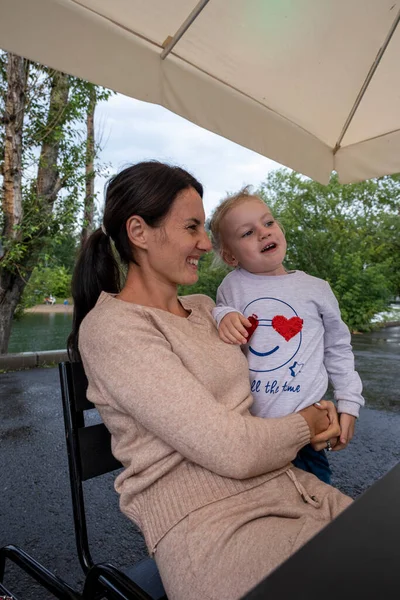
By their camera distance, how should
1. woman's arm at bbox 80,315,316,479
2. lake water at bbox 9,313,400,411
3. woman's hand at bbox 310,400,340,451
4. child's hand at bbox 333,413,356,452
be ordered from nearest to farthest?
woman's arm at bbox 80,315,316,479
woman's hand at bbox 310,400,340,451
child's hand at bbox 333,413,356,452
lake water at bbox 9,313,400,411

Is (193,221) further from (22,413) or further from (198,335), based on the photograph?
(22,413)

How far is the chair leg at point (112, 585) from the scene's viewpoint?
94 cm

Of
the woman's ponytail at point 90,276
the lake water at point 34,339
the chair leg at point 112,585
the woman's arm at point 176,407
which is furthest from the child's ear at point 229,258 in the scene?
the lake water at point 34,339

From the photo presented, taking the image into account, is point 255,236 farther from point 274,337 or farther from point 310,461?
point 310,461

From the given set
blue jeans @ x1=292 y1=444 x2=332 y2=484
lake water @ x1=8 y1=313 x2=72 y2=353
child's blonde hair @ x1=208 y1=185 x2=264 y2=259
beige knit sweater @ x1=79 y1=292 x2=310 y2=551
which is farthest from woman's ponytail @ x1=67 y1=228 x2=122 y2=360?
lake water @ x1=8 y1=313 x2=72 y2=353

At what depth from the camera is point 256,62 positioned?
213 centimetres

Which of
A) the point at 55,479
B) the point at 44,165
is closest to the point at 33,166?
the point at 44,165

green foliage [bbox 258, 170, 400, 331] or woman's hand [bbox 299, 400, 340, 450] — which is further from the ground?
green foliage [bbox 258, 170, 400, 331]

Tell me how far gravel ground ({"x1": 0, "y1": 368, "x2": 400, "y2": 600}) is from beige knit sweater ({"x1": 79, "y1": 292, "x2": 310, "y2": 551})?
142cm

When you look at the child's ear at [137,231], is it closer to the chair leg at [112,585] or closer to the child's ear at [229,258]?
the child's ear at [229,258]

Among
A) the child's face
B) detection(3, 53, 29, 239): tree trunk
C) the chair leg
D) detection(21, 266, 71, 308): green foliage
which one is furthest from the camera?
detection(21, 266, 71, 308): green foliage

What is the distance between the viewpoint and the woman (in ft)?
3.32

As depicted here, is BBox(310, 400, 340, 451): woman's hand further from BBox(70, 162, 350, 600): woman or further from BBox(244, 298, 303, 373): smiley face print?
BBox(244, 298, 303, 373): smiley face print

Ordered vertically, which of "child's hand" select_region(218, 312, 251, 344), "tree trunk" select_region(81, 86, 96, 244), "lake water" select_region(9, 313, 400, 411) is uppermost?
"tree trunk" select_region(81, 86, 96, 244)
